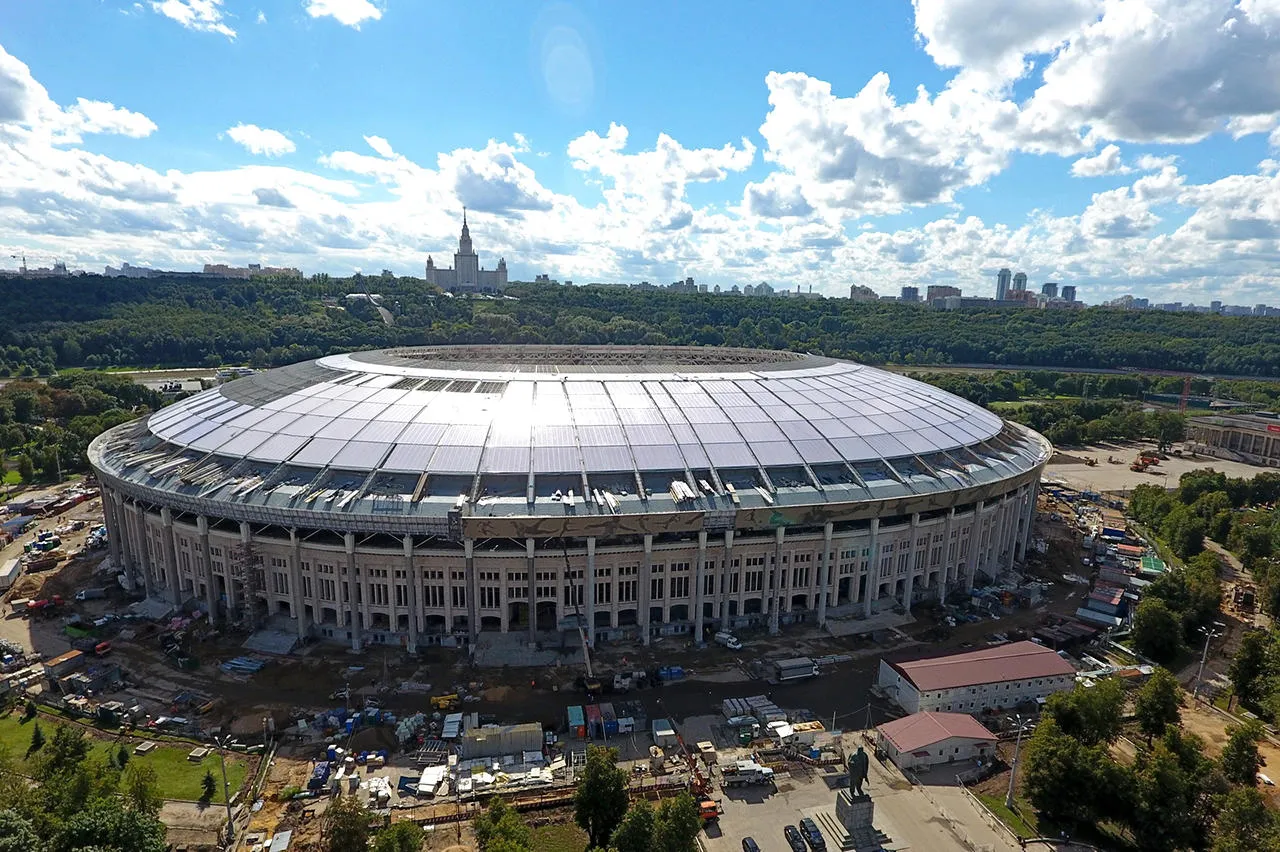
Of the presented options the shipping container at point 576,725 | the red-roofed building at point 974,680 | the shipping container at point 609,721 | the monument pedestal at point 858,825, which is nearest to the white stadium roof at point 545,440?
the red-roofed building at point 974,680

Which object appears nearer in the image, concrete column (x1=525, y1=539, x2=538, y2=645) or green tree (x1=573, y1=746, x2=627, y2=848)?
green tree (x1=573, y1=746, x2=627, y2=848)

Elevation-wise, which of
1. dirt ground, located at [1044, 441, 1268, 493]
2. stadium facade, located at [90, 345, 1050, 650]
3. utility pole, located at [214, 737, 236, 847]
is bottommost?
dirt ground, located at [1044, 441, 1268, 493]

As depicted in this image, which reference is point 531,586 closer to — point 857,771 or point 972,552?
point 857,771

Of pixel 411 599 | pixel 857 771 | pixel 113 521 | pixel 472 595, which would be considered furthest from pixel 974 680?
pixel 113 521

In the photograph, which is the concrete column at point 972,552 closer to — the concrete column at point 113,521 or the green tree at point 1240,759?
the green tree at point 1240,759

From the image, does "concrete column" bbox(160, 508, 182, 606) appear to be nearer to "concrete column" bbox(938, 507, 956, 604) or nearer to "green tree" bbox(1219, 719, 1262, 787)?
"concrete column" bbox(938, 507, 956, 604)

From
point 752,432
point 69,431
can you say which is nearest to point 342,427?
point 752,432

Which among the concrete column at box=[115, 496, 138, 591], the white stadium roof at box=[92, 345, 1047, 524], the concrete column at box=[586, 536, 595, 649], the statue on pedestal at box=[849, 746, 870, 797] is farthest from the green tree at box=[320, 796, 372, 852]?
the concrete column at box=[115, 496, 138, 591]
